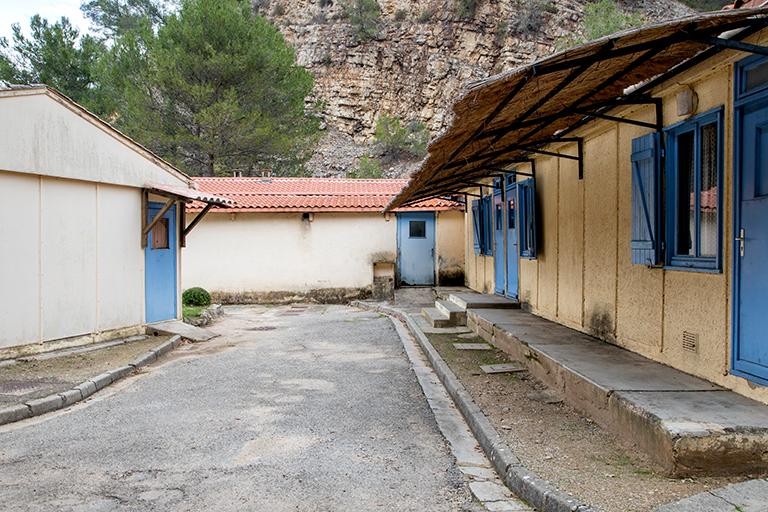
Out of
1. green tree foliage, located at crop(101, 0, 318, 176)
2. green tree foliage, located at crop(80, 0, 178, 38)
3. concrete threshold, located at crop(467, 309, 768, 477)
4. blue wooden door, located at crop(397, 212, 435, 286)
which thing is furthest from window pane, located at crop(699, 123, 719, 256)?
green tree foliage, located at crop(80, 0, 178, 38)

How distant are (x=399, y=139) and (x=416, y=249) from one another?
20919mm

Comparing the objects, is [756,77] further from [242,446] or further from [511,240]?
[511,240]

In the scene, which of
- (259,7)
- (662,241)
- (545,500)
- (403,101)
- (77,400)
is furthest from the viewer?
(259,7)

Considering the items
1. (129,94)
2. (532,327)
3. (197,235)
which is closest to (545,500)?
(532,327)

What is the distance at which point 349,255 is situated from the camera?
18.7 metres

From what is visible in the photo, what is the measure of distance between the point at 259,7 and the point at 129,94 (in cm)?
2881

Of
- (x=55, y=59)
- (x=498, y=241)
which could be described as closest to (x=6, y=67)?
(x=55, y=59)

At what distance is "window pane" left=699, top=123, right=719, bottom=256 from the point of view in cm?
523

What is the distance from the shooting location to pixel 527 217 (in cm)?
1055

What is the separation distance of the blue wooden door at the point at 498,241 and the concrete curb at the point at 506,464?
5.51 m

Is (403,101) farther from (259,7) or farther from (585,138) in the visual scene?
(585,138)

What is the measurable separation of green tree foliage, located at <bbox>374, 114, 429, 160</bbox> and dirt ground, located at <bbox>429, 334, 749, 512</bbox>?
3218 centimetres

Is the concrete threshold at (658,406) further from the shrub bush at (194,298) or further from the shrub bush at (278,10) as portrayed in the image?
the shrub bush at (278,10)

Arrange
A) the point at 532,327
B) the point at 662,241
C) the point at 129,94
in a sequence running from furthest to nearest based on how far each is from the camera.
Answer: the point at 129,94, the point at 532,327, the point at 662,241
